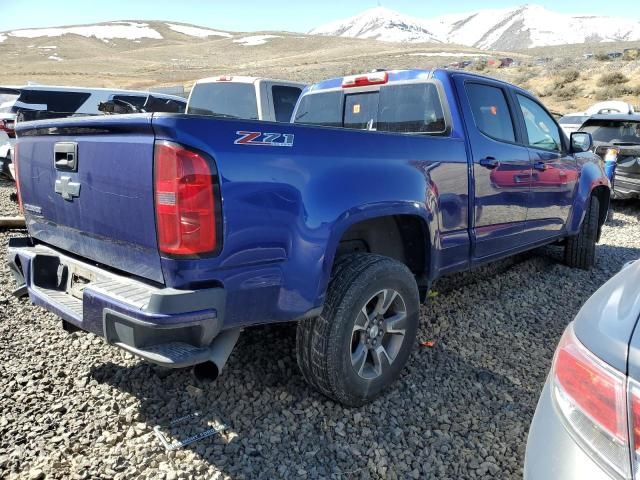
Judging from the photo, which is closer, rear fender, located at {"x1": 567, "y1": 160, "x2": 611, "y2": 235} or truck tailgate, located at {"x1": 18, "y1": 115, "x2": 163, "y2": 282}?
truck tailgate, located at {"x1": 18, "y1": 115, "x2": 163, "y2": 282}

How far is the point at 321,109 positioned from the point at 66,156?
2.24 metres

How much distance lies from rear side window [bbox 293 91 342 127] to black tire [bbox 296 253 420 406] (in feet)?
5.38

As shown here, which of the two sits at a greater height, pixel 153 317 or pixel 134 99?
pixel 134 99

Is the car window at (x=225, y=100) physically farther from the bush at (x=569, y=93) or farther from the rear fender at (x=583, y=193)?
the bush at (x=569, y=93)

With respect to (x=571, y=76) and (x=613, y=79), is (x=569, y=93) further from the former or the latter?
(x=571, y=76)

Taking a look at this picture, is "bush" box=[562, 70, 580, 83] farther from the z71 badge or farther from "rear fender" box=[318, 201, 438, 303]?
the z71 badge

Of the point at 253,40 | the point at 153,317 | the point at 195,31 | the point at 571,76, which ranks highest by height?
the point at 195,31

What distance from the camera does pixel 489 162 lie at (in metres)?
3.69

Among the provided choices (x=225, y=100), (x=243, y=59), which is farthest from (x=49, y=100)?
(x=243, y=59)

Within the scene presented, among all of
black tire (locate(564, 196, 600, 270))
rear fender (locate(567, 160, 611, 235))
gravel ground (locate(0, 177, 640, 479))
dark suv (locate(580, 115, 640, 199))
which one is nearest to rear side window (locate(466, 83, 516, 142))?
rear fender (locate(567, 160, 611, 235))

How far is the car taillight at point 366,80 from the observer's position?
3.82 m

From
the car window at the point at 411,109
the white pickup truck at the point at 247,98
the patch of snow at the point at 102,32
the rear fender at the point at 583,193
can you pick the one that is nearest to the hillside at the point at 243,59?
the patch of snow at the point at 102,32

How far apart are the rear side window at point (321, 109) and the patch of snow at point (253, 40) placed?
111 meters

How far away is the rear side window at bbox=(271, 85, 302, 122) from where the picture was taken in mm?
7008
